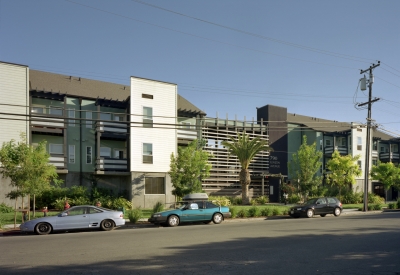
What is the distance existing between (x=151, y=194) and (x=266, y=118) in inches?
679

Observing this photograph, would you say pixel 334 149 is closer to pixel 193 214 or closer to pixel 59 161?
pixel 193 214

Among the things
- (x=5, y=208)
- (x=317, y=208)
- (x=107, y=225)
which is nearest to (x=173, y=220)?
(x=107, y=225)

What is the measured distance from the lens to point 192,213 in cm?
1994

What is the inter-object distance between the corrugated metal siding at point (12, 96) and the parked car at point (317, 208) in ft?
65.5

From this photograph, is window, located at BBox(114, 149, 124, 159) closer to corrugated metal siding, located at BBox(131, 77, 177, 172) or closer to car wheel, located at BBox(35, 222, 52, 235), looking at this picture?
corrugated metal siding, located at BBox(131, 77, 177, 172)

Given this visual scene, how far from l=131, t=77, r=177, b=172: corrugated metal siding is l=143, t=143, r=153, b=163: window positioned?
25cm

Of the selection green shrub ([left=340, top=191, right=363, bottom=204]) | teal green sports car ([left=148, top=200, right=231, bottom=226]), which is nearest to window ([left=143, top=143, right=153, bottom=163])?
teal green sports car ([left=148, top=200, right=231, bottom=226])

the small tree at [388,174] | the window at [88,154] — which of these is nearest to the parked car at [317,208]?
the window at [88,154]

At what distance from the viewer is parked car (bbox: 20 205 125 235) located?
16875 millimetres

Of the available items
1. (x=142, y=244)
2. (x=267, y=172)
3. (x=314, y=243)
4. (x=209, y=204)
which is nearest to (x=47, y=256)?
(x=142, y=244)

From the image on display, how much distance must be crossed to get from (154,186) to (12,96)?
12.7 metres

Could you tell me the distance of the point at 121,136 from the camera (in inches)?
1242

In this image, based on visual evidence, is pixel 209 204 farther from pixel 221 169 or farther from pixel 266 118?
pixel 266 118

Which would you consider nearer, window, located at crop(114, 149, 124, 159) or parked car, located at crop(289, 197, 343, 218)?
parked car, located at crop(289, 197, 343, 218)
